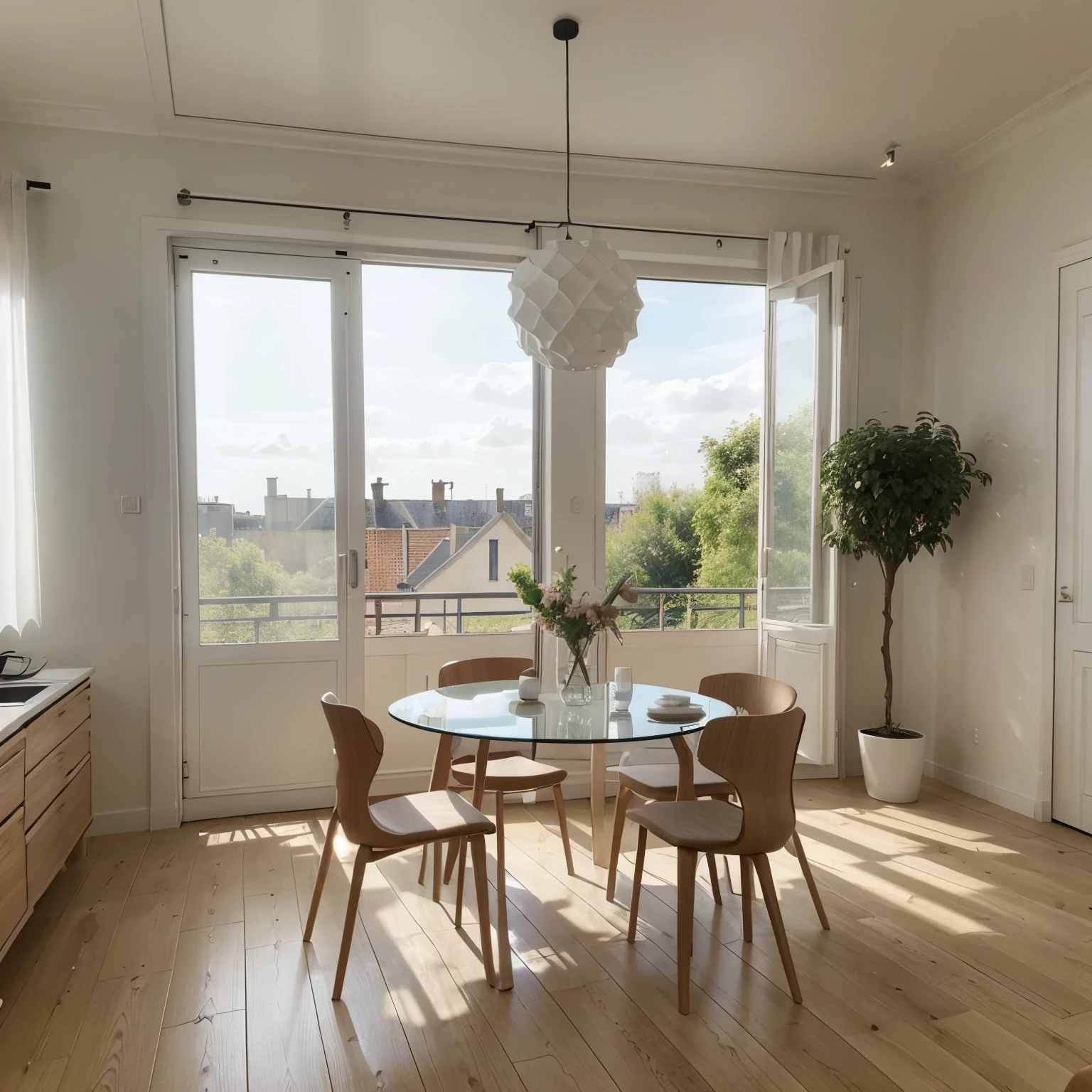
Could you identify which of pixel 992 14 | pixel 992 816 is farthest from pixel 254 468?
pixel 992 816

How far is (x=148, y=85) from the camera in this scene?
11.9 feet

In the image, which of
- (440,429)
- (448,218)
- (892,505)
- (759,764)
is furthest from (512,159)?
(759,764)

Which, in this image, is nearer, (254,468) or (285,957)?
(285,957)

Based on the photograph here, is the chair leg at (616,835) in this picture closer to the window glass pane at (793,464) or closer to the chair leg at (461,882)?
the chair leg at (461,882)

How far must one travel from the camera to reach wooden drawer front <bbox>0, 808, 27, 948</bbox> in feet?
8.08

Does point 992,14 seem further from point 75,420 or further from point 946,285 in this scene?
point 75,420

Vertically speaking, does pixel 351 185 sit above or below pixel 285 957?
above

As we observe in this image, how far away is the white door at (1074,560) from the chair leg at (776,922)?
7.06 ft

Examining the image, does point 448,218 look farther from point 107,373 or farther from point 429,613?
point 429,613

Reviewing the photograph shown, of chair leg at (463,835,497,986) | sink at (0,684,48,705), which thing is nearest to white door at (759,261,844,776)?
chair leg at (463,835,497,986)

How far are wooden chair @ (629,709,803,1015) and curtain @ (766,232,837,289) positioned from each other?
3.00 metres

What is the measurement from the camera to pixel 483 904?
2.60m

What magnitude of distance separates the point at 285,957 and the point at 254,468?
2.28m

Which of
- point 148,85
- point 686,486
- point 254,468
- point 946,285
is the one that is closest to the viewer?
point 148,85
